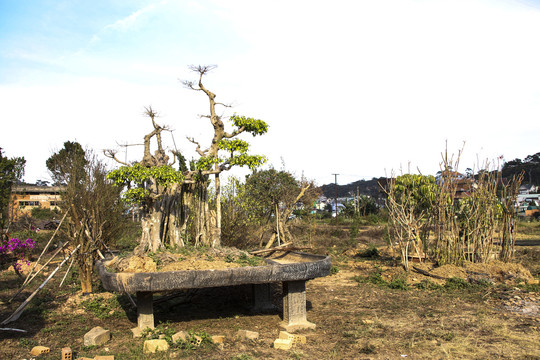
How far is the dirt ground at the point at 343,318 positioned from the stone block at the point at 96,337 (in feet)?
0.26

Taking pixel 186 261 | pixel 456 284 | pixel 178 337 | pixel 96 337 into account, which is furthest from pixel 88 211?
pixel 456 284

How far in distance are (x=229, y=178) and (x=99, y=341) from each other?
6386 millimetres

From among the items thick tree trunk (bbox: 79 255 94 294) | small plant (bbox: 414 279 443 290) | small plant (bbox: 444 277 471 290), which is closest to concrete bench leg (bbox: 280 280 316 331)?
small plant (bbox: 414 279 443 290)

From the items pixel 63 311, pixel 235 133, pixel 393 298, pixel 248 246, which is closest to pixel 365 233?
pixel 248 246

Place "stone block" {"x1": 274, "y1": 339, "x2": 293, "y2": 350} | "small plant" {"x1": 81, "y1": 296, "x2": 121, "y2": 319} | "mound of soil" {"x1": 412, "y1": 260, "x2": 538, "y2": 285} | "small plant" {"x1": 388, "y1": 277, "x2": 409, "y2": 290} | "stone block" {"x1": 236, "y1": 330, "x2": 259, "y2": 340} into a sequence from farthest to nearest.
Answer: "mound of soil" {"x1": 412, "y1": 260, "x2": 538, "y2": 285} → "small plant" {"x1": 388, "y1": 277, "x2": 409, "y2": 290} → "small plant" {"x1": 81, "y1": 296, "x2": 121, "y2": 319} → "stone block" {"x1": 236, "y1": 330, "x2": 259, "y2": 340} → "stone block" {"x1": 274, "y1": 339, "x2": 293, "y2": 350}

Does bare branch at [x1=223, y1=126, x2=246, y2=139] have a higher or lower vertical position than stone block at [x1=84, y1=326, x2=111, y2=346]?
higher

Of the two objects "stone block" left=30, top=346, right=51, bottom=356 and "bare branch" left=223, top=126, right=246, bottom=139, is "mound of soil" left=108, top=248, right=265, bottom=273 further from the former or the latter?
"bare branch" left=223, top=126, right=246, bottom=139

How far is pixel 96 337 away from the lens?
492cm

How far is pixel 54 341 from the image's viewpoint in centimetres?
511

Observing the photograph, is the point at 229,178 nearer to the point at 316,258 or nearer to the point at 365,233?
the point at 316,258

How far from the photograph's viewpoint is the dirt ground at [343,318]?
4.66 metres

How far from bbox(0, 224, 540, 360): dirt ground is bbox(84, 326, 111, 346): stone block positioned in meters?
0.08

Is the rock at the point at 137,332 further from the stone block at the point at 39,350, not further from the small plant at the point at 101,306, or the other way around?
the small plant at the point at 101,306

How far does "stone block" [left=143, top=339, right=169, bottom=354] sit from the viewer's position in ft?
15.2
